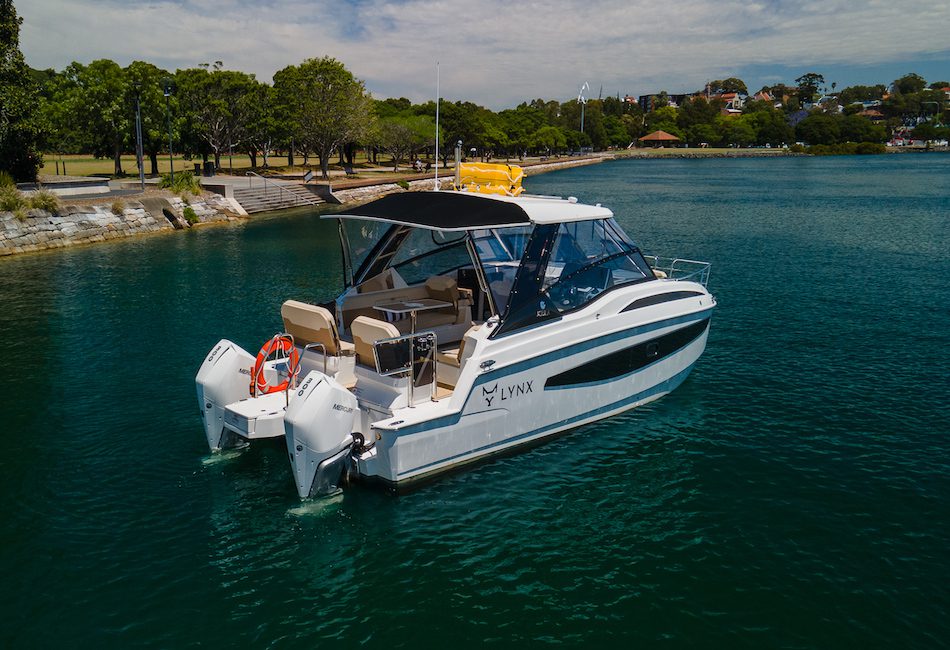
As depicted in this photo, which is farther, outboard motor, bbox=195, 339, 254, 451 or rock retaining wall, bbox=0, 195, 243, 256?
rock retaining wall, bbox=0, 195, 243, 256

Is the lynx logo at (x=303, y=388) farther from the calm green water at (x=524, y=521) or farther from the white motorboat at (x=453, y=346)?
the calm green water at (x=524, y=521)

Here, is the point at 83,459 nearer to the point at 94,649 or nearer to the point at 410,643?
the point at 94,649

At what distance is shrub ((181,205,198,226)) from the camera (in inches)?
1639

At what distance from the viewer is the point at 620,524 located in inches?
401

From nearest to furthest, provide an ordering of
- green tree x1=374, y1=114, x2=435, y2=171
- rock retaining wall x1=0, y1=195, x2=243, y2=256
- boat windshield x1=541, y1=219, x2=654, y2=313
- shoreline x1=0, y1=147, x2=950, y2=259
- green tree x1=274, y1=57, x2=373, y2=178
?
boat windshield x1=541, y1=219, x2=654, y2=313, rock retaining wall x1=0, y1=195, x2=243, y2=256, shoreline x1=0, y1=147, x2=950, y2=259, green tree x1=274, y1=57, x2=373, y2=178, green tree x1=374, y1=114, x2=435, y2=171

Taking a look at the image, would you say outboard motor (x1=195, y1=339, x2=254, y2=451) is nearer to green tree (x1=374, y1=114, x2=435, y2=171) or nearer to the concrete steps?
the concrete steps

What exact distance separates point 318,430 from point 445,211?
4.26 m

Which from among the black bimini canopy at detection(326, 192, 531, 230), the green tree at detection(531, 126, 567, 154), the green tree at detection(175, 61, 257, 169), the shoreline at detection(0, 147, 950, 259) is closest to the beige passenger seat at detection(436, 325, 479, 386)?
the black bimini canopy at detection(326, 192, 531, 230)

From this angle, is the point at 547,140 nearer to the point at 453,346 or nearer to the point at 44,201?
the point at 44,201

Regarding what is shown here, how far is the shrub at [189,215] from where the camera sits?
41.6m

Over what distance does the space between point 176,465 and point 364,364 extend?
3.64 meters

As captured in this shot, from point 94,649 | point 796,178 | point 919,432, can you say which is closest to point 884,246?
point 919,432

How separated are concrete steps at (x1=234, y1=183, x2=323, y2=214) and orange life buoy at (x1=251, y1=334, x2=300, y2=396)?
39.5 metres

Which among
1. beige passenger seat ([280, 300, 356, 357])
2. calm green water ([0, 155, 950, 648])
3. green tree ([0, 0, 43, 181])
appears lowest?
calm green water ([0, 155, 950, 648])
